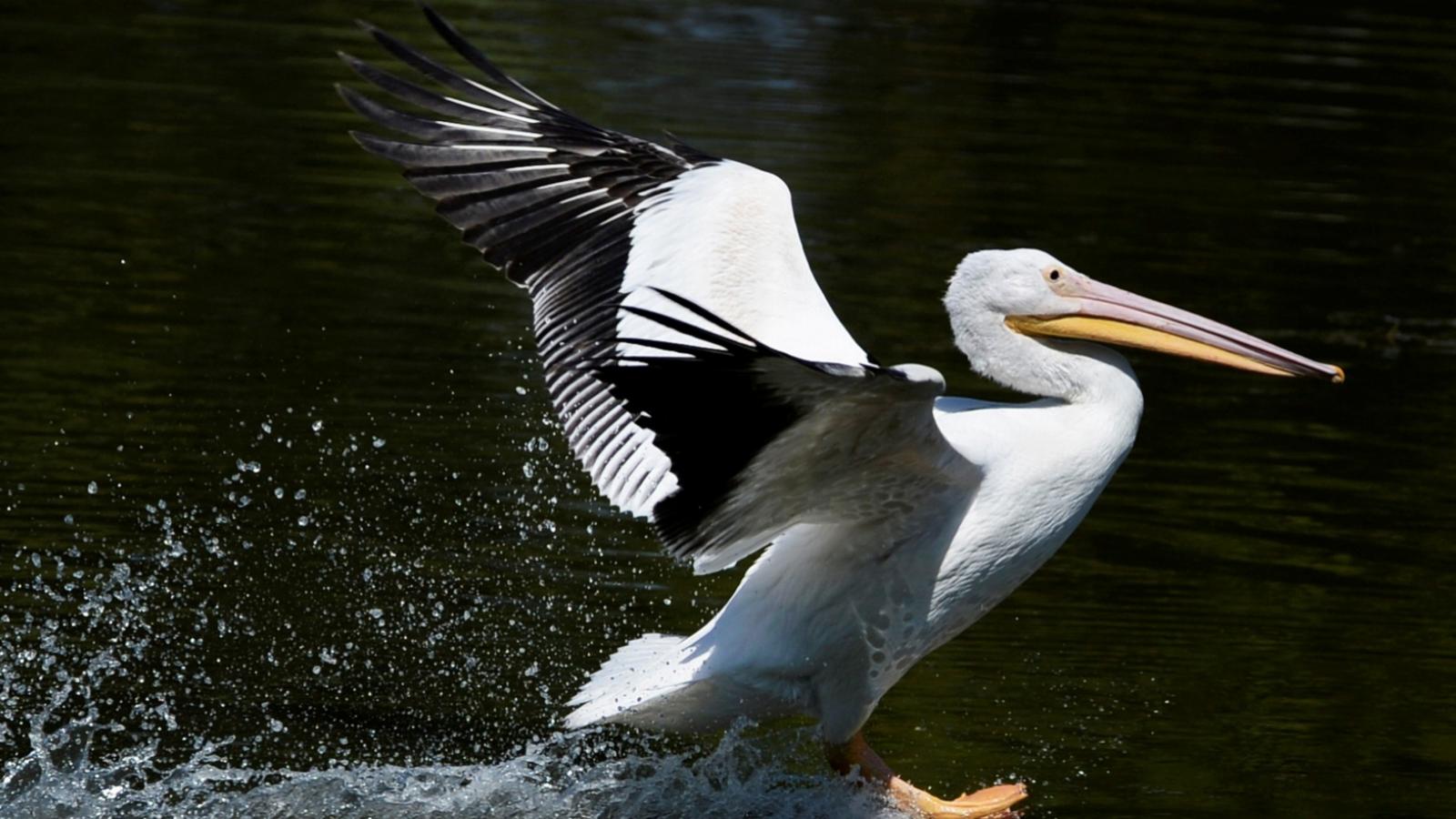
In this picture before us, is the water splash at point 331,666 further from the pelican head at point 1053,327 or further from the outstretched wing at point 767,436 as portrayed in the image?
the pelican head at point 1053,327

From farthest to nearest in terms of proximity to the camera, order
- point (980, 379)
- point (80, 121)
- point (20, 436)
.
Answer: point (80, 121) < point (980, 379) < point (20, 436)

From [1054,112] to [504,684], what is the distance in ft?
31.3

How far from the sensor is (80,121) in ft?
37.9

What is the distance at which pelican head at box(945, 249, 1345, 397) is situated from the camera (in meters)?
5.12

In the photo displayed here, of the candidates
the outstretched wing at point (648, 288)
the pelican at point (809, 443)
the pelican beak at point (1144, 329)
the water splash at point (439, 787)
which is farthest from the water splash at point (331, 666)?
the pelican beak at point (1144, 329)

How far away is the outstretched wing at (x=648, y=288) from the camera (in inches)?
164

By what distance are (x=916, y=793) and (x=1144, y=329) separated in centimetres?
116

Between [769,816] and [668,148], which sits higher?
[668,148]

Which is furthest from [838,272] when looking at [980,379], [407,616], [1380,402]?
[407,616]

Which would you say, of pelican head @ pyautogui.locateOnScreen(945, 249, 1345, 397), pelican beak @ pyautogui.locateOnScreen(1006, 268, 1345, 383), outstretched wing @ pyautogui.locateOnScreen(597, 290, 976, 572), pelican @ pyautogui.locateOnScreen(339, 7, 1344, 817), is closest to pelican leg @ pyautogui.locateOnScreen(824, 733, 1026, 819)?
pelican @ pyautogui.locateOnScreen(339, 7, 1344, 817)

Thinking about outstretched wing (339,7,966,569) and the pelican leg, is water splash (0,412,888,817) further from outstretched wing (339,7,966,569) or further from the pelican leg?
outstretched wing (339,7,966,569)

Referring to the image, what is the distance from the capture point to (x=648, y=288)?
4672mm

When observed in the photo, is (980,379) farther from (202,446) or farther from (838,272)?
(202,446)

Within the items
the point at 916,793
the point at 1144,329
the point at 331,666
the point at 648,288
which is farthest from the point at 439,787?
the point at 1144,329
